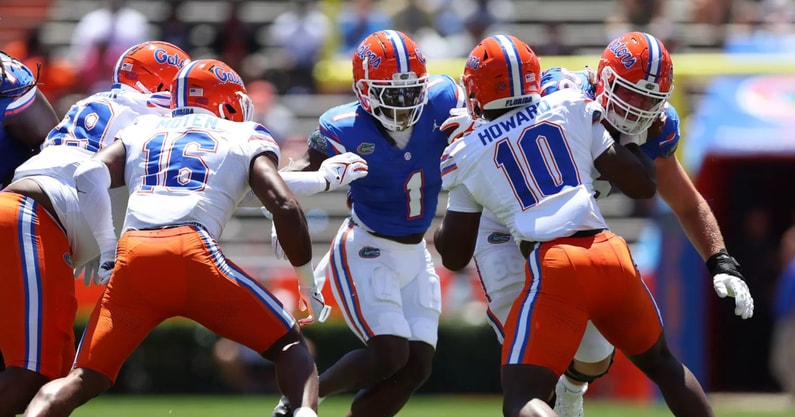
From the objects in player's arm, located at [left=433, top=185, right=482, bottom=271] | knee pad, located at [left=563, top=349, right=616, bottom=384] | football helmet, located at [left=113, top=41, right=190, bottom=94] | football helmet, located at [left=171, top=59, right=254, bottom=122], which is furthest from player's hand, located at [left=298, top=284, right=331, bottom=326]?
football helmet, located at [left=113, top=41, right=190, bottom=94]

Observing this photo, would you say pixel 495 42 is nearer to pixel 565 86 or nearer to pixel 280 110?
pixel 565 86

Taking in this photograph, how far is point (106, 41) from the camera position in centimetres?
1412

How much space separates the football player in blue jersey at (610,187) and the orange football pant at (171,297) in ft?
4.31

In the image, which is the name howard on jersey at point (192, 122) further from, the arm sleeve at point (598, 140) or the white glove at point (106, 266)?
the arm sleeve at point (598, 140)

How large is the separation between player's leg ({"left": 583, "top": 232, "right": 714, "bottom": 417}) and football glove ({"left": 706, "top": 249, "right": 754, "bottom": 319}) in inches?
15.7

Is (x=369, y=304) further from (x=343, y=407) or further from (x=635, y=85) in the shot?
(x=343, y=407)

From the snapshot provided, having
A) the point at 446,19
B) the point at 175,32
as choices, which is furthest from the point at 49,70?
the point at 446,19

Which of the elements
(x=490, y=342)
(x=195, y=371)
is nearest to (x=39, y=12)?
(x=195, y=371)

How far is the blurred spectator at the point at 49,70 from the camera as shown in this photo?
13.9 meters

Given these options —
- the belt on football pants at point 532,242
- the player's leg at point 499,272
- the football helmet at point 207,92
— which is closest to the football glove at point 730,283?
the belt on football pants at point 532,242

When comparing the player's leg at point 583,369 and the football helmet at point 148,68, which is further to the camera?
the football helmet at point 148,68

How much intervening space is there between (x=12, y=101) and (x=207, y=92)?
1.01 meters

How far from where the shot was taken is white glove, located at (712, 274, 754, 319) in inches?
233

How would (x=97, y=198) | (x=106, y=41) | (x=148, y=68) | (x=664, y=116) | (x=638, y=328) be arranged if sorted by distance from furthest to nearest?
(x=106, y=41), (x=148, y=68), (x=664, y=116), (x=97, y=198), (x=638, y=328)
